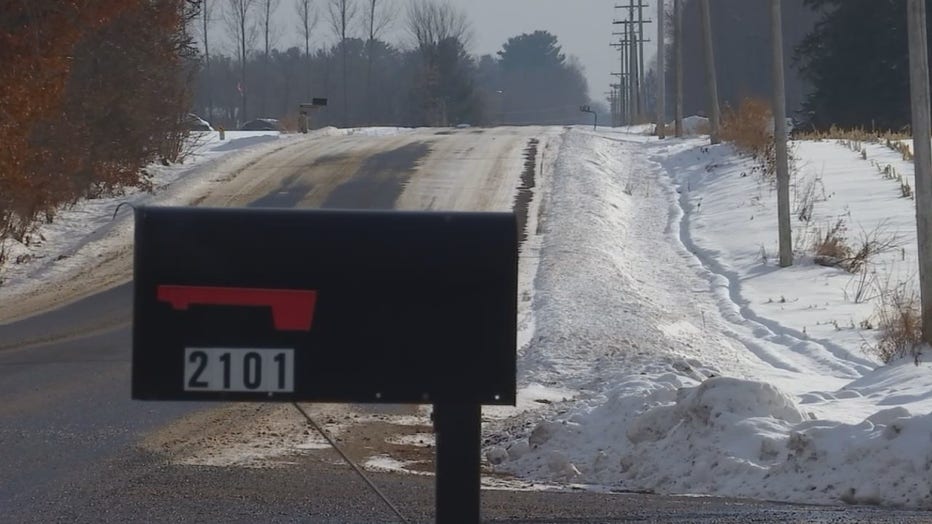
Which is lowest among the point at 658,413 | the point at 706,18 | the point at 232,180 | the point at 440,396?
the point at 658,413

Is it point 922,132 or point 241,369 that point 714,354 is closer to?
point 922,132

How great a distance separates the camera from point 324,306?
359cm

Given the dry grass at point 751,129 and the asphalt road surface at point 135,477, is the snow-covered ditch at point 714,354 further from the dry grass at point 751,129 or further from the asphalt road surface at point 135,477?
the dry grass at point 751,129

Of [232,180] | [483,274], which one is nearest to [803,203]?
[232,180]

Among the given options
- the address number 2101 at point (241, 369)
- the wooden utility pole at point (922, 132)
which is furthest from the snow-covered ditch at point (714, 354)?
the address number 2101 at point (241, 369)

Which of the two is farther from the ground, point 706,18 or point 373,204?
point 706,18

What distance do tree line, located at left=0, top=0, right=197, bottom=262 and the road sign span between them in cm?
1448

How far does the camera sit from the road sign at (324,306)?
354 centimetres

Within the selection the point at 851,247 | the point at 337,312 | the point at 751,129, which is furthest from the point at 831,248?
the point at 337,312

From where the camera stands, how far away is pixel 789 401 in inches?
319

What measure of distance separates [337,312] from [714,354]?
373 inches

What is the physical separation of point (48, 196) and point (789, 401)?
1377cm

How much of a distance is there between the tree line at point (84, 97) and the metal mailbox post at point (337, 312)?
1448 cm

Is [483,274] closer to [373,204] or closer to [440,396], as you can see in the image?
[440,396]
